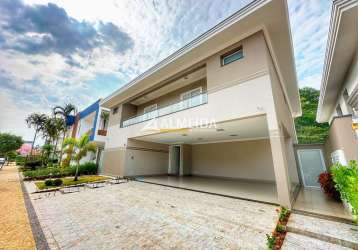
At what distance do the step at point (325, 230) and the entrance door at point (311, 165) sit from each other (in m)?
6.58

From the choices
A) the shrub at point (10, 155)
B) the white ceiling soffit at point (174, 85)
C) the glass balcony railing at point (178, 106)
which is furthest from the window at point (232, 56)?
the shrub at point (10, 155)

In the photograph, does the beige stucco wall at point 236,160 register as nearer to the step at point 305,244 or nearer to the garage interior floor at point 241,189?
the garage interior floor at point 241,189

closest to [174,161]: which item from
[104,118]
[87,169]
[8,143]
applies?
[87,169]

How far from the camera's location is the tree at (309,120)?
19.9m

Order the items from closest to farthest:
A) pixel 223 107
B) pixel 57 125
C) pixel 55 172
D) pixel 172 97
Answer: pixel 223 107
pixel 172 97
pixel 55 172
pixel 57 125

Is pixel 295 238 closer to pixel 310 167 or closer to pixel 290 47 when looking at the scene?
pixel 290 47

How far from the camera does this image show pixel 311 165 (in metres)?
9.17

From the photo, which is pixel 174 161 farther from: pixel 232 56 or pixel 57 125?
pixel 57 125

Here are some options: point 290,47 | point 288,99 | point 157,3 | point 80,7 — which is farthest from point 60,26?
point 288,99

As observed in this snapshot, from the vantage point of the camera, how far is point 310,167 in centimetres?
916

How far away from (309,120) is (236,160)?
58.2ft

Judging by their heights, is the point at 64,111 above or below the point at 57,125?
above

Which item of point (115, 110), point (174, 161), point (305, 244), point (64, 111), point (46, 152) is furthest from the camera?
point (64, 111)

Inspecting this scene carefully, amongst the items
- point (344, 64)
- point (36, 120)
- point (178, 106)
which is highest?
point (36, 120)
